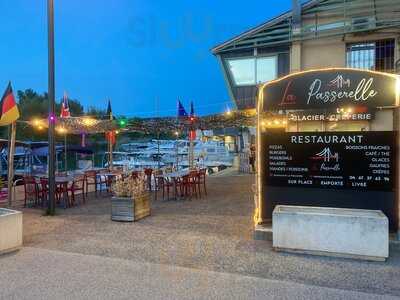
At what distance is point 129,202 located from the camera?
27.5 ft

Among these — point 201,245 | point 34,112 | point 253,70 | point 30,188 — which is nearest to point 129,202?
point 201,245

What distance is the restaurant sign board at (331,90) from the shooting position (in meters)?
6.59

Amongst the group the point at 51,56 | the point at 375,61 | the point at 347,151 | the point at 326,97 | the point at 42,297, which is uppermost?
the point at 375,61

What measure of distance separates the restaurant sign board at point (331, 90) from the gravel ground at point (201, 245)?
250cm

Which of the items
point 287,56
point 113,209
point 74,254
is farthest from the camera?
point 287,56

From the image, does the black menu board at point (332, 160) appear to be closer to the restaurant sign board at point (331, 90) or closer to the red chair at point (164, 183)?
the restaurant sign board at point (331, 90)

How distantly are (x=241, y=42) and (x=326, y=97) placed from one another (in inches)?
394

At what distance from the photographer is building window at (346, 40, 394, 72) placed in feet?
46.2

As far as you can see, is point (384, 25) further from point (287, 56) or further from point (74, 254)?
point (74, 254)

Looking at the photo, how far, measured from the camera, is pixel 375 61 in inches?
560

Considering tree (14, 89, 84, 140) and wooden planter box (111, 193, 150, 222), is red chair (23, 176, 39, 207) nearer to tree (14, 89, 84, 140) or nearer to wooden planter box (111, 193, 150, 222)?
wooden planter box (111, 193, 150, 222)

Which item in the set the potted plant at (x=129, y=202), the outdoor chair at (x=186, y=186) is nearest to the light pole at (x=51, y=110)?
the potted plant at (x=129, y=202)

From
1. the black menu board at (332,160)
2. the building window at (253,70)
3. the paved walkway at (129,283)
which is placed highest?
the building window at (253,70)

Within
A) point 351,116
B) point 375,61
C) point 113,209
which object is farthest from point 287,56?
point 113,209
